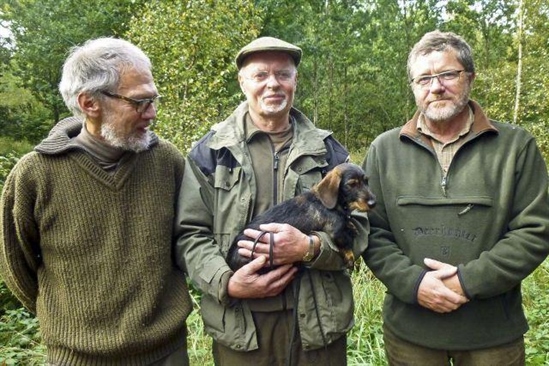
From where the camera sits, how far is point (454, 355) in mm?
2963

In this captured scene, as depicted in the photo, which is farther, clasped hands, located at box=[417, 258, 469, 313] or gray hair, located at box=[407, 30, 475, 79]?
gray hair, located at box=[407, 30, 475, 79]

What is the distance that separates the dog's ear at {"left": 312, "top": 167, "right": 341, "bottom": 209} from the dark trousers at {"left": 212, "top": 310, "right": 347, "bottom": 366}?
72 centimetres

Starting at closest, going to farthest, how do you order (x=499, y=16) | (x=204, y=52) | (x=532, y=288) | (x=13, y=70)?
(x=532, y=288)
(x=204, y=52)
(x=499, y=16)
(x=13, y=70)

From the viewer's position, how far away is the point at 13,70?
74.6 feet

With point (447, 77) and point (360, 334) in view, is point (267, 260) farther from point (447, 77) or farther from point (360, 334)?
point (360, 334)

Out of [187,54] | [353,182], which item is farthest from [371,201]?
[187,54]

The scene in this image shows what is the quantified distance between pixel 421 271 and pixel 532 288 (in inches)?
161

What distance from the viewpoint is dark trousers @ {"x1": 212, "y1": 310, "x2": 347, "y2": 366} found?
286cm

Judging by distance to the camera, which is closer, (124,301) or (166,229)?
(124,301)

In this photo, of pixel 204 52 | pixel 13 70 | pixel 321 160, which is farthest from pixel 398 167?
pixel 13 70

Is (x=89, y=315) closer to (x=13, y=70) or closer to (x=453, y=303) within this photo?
(x=453, y=303)

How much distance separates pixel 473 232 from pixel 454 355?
2.56 ft

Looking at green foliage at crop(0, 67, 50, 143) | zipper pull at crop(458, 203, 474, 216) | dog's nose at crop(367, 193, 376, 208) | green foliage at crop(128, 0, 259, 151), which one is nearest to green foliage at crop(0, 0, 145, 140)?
green foliage at crop(0, 67, 50, 143)

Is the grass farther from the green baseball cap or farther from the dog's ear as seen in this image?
the green baseball cap
